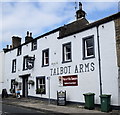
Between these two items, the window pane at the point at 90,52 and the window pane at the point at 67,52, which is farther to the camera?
the window pane at the point at 67,52

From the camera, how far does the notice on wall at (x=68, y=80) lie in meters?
16.3

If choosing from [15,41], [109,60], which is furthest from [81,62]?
[15,41]

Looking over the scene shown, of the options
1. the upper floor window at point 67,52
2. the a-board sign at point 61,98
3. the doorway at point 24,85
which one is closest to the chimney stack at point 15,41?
the doorway at point 24,85

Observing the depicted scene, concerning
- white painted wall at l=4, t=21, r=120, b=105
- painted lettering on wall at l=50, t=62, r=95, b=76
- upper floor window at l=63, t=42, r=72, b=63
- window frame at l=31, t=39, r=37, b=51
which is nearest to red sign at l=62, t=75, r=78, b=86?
white painted wall at l=4, t=21, r=120, b=105

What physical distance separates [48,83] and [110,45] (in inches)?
303

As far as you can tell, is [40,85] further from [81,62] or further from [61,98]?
[81,62]

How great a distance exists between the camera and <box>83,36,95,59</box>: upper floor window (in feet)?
51.6

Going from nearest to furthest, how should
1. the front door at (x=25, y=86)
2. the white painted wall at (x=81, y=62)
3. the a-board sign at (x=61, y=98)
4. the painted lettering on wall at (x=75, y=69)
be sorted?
the white painted wall at (x=81, y=62)
the painted lettering on wall at (x=75, y=69)
the a-board sign at (x=61, y=98)
the front door at (x=25, y=86)

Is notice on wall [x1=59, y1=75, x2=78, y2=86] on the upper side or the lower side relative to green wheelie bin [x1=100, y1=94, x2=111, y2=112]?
upper

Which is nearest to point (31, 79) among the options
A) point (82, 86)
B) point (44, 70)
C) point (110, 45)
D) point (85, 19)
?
point (44, 70)

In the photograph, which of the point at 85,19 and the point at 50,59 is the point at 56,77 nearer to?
the point at 50,59

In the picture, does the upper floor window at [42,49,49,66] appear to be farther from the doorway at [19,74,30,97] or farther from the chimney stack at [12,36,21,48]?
the chimney stack at [12,36,21,48]

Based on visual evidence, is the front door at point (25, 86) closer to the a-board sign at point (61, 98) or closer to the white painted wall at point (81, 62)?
the white painted wall at point (81, 62)

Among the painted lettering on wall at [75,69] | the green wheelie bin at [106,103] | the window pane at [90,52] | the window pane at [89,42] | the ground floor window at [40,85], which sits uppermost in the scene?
the window pane at [89,42]
